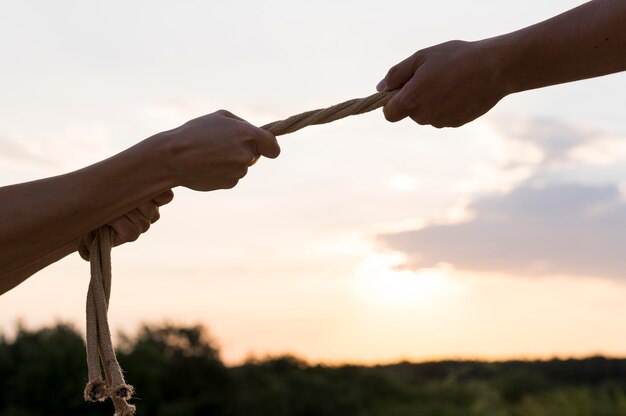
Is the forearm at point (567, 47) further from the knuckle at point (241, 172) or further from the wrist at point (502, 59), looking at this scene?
the knuckle at point (241, 172)

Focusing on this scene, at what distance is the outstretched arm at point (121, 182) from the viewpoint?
6.44 feet

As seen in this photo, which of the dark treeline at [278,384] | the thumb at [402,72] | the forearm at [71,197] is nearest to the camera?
the forearm at [71,197]

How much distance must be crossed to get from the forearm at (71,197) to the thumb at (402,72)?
2.26 ft

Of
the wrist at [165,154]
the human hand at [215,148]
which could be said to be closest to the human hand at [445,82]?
the human hand at [215,148]

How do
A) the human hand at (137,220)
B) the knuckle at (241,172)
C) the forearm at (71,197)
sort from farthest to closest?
the human hand at (137,220) < the knuckle at (241,172) < the forearm at (71,197)

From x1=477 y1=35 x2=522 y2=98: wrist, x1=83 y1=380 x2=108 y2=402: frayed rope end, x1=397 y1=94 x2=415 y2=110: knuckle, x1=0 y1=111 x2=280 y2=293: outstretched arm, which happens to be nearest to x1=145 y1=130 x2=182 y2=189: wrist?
x1=0 y1=111 x2=280 y2=293: outstretched arm

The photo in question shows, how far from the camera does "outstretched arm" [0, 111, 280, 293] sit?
196 cm

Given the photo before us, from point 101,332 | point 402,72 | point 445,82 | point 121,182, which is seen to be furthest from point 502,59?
point 101,332

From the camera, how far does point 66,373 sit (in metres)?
8.48

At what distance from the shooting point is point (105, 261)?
224 centimetres

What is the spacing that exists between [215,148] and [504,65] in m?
0.81

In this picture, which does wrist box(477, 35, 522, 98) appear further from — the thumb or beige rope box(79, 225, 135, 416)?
beige rope box(79, 225, 135, 416)

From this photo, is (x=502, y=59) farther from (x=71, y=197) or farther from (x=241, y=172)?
(x=71, y=197)

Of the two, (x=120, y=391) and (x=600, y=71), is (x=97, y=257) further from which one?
(x=600, y=71)
